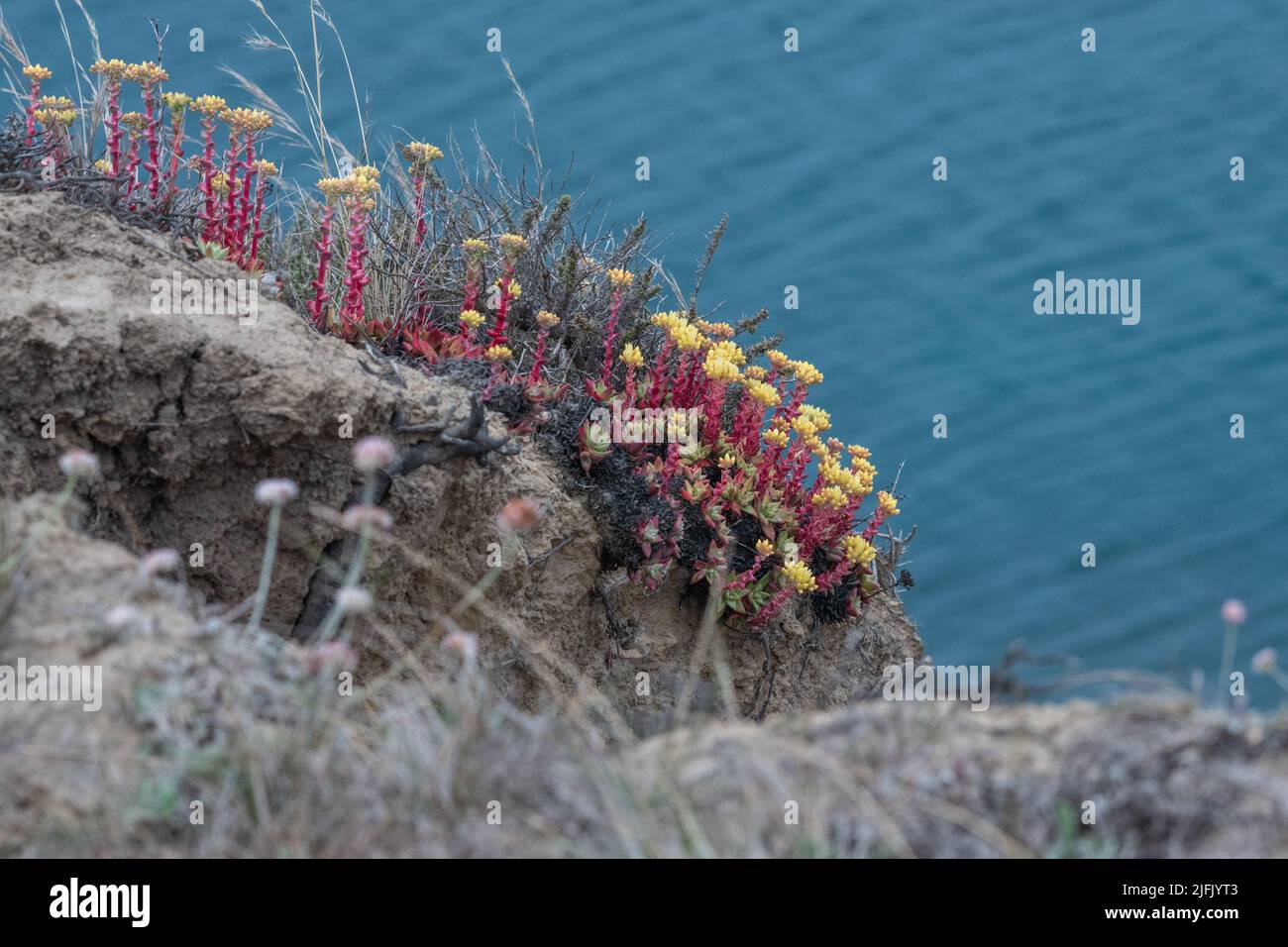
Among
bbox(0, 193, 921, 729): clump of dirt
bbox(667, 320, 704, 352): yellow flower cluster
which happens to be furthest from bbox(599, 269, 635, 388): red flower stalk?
bbox(667, 320, 704, 352): yellow flower cluster

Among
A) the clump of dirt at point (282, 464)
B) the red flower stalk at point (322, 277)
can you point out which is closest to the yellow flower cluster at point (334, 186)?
the red flower stalk at point (322, 277)

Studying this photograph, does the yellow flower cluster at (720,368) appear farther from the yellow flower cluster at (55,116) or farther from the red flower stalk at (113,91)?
the yellow flower cluster at (55,116)

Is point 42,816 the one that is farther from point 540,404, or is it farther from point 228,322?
point 540,404

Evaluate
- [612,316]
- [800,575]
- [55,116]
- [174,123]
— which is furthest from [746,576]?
[55,116]

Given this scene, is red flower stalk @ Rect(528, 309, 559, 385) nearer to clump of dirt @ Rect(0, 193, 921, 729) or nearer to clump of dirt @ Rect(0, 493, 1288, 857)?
clump of dirt @ Rect(0, 193, 921, 729)

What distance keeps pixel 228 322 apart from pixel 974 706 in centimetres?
254

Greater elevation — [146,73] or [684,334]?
[146,73]

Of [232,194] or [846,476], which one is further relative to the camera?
[846,476]

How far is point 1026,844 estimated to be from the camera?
239cm

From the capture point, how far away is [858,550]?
531 centimetres

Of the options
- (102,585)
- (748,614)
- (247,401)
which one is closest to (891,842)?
(102,585)

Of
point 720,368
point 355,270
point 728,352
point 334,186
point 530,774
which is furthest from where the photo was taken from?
point 728,352

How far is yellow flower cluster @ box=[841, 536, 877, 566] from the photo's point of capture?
5.32 meters

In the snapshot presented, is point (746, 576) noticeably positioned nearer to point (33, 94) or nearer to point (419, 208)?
point (419, 208)
